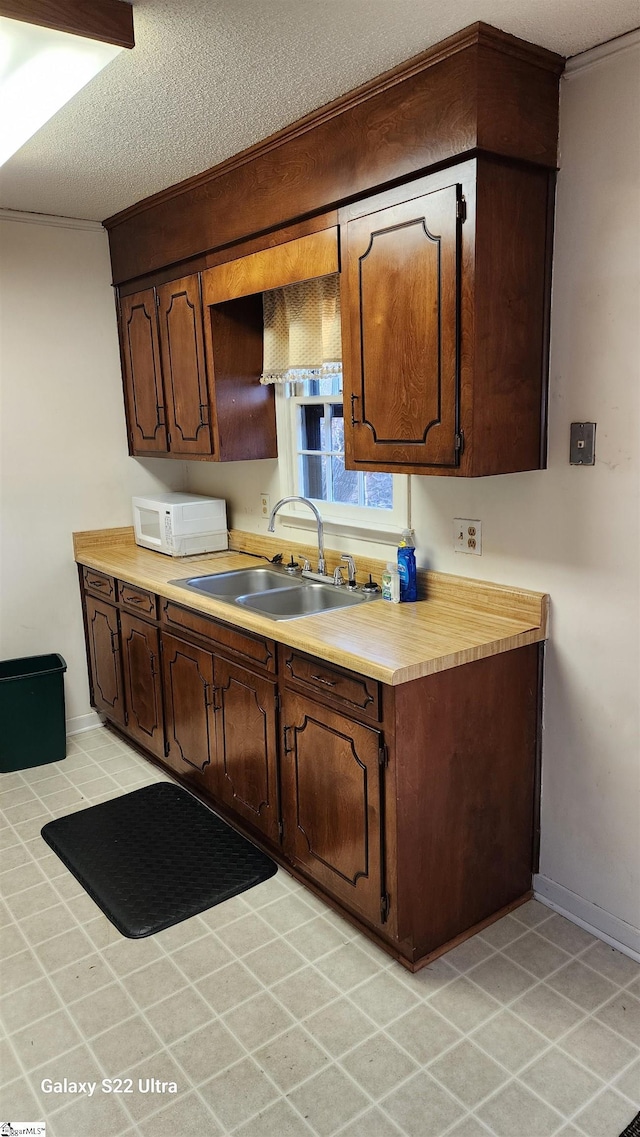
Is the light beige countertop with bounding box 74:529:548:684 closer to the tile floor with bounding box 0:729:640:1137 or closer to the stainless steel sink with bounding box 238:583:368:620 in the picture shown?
the stainless steel sink with bounding box 238:583:368:620

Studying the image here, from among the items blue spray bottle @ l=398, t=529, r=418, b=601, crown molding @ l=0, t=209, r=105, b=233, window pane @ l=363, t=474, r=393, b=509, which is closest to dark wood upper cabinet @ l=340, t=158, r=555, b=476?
blue spray bottle @ l=398, t=529, r=418, b=601

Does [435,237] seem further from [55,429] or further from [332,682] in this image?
[55,429]

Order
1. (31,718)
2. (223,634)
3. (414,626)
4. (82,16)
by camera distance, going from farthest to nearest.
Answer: (31,718), (223,634), (414,626), (82,16)

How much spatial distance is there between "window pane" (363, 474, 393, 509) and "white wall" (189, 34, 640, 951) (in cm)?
40

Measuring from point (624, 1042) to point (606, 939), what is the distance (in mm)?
376

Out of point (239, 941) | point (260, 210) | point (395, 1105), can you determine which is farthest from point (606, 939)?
point (260, 210)

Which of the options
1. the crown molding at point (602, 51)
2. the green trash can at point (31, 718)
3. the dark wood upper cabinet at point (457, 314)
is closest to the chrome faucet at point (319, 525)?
the dark wood upper cabinet at point (457, 314)

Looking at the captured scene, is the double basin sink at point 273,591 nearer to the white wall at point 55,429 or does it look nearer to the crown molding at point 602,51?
the white wall at point 55,429

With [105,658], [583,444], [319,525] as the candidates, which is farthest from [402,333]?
[105,658]

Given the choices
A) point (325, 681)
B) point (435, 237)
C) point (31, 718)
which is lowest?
point (31, 718)

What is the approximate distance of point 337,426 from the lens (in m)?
→ 3.06

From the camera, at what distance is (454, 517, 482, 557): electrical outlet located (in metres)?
2.43

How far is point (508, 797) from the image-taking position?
2.29m

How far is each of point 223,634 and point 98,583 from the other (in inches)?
46.9
